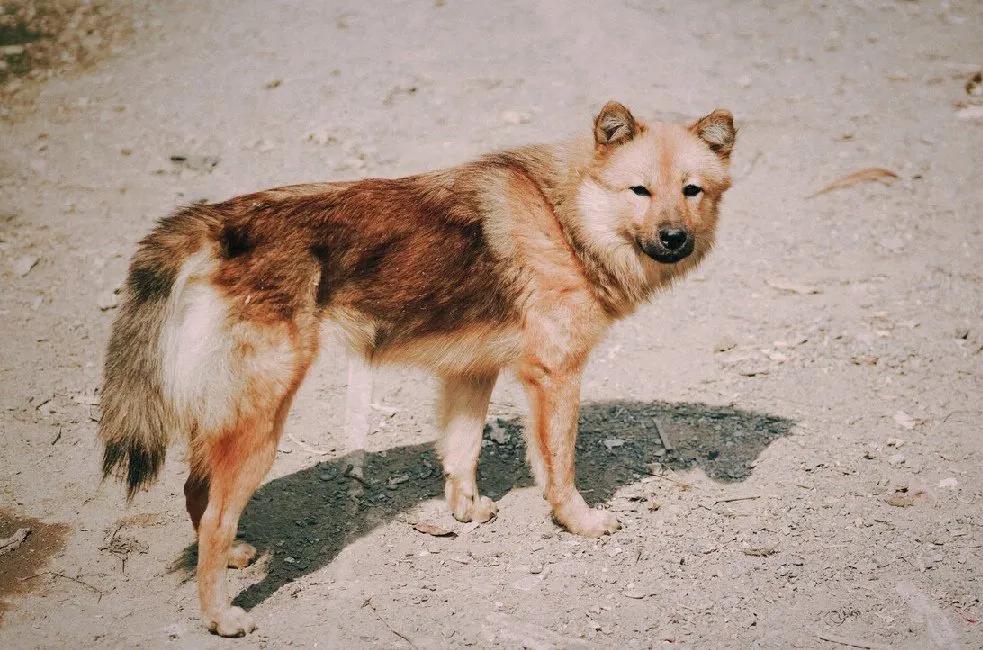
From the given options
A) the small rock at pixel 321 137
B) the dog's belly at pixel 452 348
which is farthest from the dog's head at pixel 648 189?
the small rock at pixel 321 137

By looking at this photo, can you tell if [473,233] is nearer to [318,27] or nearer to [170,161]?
[170,161]

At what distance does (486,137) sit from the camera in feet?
29.9

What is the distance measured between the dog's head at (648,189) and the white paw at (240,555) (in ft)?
8.59

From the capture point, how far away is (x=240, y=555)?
492cm

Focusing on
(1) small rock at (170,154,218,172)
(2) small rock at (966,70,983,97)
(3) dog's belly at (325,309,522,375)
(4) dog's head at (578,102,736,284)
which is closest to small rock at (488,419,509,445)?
(3) dog's belly at (325,309,522,375)

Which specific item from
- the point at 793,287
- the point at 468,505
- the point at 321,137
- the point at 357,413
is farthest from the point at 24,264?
the point at 793,287

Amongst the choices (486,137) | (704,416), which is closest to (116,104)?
(486,137)

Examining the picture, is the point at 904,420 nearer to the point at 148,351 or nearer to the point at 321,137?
the point at 148,351

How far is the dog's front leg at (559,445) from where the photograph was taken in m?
5.06

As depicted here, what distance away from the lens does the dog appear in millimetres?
4266

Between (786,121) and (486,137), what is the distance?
3.40 metres

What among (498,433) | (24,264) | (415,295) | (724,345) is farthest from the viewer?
(24,264)

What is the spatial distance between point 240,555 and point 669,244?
293 centimetres

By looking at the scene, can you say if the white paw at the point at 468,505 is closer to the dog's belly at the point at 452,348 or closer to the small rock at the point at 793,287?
the dog's belly at the point at 452,348
